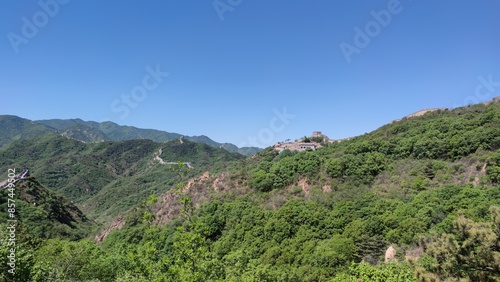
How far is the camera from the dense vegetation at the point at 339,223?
35.0ft

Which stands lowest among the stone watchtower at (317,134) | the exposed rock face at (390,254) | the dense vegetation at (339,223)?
the exposed rock face at (390,254)

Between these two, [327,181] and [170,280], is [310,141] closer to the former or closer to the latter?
[327,181]

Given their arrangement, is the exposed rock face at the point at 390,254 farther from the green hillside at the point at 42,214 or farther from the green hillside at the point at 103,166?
the green hillside at the point at 103,166

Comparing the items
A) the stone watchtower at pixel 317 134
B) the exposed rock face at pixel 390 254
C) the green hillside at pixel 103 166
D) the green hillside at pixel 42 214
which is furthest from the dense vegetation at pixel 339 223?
the green hillside at pixel 103 166

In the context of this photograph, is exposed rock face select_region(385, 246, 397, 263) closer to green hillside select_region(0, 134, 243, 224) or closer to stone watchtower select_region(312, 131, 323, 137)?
green hillside select_region(0, 134, 243, 224)

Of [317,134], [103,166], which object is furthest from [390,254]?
[103,166]

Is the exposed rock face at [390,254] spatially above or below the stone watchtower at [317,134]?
below

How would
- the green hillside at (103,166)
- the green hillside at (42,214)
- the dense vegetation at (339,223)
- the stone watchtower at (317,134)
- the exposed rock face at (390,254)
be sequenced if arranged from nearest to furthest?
the dense vegetation at (339,223), the exposed rock face at (390,254), the green hillside at (42,214), the stone watchtower at (317,134), the green hillside at (103,166)

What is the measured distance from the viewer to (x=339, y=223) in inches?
1308

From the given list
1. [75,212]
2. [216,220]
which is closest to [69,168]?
[75,212]

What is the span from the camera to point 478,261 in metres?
10.5

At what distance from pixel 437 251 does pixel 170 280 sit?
9883 mm

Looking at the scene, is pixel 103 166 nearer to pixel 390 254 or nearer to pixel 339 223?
pixel 339 223

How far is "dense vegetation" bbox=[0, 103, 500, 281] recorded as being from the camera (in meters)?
10.7
